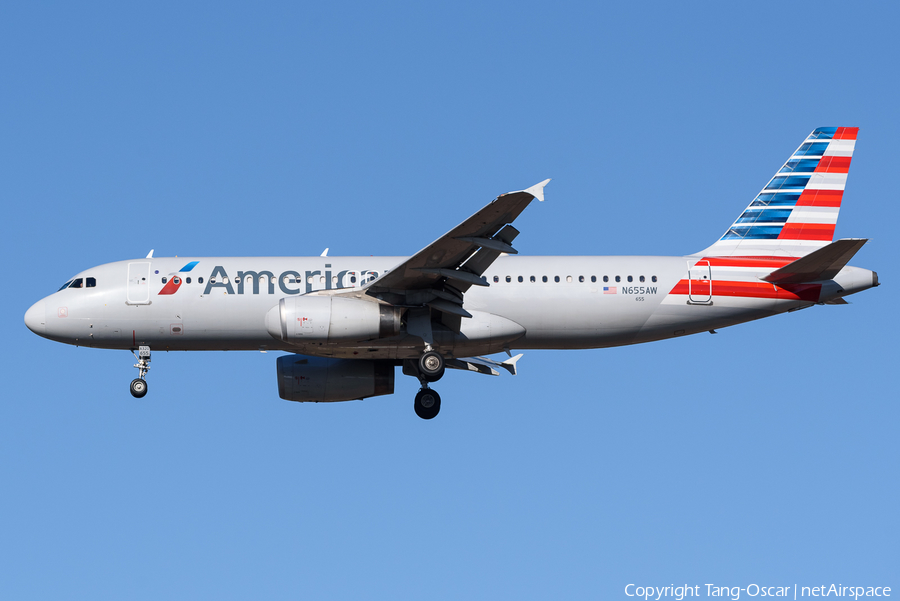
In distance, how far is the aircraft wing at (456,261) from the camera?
22.8 metres

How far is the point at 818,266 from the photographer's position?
27.2 metres

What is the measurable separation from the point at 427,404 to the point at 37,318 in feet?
35.8

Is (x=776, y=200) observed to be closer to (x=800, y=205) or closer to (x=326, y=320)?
(x=800, y=205)

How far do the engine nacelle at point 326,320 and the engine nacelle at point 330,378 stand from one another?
13.3 ft

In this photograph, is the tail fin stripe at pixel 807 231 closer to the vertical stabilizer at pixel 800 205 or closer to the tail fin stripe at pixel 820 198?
the vertical stabilizer at pixel 800 205

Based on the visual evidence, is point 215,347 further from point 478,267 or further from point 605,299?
point 605,299

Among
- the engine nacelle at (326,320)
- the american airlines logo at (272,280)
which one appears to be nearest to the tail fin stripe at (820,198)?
the american airlines logo at (272,280)

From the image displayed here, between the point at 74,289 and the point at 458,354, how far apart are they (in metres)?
10.7

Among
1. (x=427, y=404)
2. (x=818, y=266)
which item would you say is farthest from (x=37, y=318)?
(x=818, y=266)

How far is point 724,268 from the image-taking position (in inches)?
1121

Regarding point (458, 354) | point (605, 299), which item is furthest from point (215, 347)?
point (605, 299)

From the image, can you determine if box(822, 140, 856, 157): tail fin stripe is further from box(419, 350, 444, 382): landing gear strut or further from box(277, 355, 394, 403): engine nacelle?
box(277, 355, 394, 403): engine nacelle

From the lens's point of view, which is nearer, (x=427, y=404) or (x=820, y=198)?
(x=427, y=404)

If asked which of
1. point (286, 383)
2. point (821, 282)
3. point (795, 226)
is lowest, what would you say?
point (286, 383)
